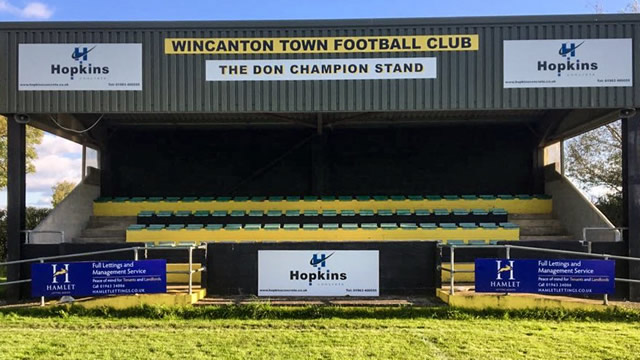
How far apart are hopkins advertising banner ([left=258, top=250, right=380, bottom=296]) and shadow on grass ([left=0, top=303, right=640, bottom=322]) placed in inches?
44.3

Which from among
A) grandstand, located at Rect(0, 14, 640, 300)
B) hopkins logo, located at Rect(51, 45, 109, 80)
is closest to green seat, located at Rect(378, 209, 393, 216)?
grandstand, located at Rect(0, 14, 640, 300)

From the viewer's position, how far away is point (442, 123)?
16766mm

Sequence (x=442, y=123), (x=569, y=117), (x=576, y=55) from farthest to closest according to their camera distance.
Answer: (x=442, y=123) < (x=569, y=117) < (x=576, y=55)

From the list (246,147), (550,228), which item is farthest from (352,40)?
(550,228)

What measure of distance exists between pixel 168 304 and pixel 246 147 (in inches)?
351

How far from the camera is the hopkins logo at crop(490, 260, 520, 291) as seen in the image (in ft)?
30.0

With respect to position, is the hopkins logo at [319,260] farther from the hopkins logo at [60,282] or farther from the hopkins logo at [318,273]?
the hopkins logo at [60,282]

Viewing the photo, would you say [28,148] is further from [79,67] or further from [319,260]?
[319,260]

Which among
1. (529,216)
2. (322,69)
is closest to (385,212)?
(529,216)

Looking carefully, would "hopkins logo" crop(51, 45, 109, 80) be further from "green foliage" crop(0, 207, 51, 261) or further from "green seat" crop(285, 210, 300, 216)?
"green foliage" crop(0, 207, 51, 261)

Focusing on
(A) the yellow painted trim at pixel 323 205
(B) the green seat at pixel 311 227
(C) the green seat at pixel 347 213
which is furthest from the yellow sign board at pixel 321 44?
(A) the yellow painted trim at pixel 323 205

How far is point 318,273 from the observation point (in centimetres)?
1002

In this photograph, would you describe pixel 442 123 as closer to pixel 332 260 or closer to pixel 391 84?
pixel 391 84

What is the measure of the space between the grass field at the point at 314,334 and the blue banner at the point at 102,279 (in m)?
0.50
